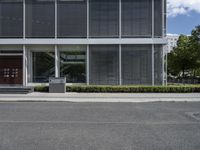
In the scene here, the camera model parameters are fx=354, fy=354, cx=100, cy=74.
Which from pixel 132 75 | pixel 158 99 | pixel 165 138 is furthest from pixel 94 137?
pixel 132 75

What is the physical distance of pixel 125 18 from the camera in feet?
92.1

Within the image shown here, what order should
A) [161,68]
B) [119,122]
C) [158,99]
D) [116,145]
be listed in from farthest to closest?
[161,68] < [158,99] < [119,122] < [116,145]

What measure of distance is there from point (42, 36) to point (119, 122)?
18.2 metres

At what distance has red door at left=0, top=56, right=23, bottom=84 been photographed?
2867 cm

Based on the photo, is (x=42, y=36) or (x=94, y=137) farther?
(x=42, y=36)

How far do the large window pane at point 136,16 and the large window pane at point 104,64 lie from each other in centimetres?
179

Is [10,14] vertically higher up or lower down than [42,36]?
higher up

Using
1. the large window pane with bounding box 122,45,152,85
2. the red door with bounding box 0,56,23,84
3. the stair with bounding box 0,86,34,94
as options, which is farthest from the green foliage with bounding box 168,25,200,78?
the stair with bounding box 0,86,34,94

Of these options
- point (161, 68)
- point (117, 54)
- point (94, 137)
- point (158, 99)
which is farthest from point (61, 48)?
point (94, 137)

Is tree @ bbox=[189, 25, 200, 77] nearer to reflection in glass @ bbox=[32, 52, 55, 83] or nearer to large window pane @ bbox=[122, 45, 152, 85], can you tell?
large window pane @ bbox=[122, 45, 152, 85]

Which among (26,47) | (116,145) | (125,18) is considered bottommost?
(116,145)

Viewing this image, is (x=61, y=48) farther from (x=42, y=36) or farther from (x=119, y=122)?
(x=119, y=122)

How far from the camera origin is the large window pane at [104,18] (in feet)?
91.8

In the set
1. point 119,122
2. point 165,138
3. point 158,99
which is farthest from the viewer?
point 158,99
